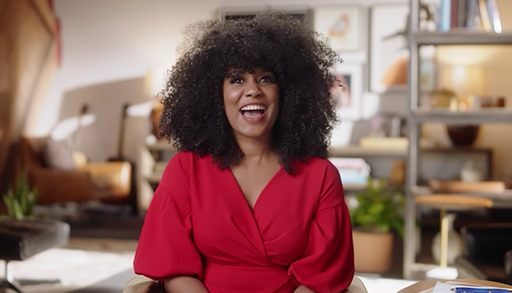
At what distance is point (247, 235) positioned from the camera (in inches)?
60.6

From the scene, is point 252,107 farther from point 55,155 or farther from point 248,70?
point 55,155

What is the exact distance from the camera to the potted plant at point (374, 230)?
4.11m

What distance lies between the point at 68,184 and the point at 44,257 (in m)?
1.41

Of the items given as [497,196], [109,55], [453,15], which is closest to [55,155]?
[109,55]

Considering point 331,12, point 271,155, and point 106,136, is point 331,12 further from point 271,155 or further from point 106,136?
point 271,155

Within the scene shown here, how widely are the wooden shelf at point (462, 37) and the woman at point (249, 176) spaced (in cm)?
216

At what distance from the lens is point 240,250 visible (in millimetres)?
1542

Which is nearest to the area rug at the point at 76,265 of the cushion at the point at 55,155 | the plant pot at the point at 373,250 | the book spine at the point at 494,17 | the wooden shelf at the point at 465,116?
the cushion at the point at 55,155

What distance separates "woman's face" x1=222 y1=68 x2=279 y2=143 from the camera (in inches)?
62.6

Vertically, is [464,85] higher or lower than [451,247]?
higher

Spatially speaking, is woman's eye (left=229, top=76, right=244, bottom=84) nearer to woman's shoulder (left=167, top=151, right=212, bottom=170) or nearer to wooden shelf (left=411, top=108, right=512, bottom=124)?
woman's shoulder (left=167, top=151, right=212, bottom=170)

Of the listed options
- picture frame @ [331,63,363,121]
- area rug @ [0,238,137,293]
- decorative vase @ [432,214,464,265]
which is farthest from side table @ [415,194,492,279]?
picture frame @ [331,63,363,121]

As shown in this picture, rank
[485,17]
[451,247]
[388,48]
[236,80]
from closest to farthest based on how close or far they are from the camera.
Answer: [236,80]
[485,17]
[451,247]
[388,48]

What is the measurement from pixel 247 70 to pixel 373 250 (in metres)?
2.76
